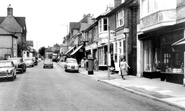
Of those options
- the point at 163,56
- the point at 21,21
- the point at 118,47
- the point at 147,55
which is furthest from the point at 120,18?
the point at 21,21

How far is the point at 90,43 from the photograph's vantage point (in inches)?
1560

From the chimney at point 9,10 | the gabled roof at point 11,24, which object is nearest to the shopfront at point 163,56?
the gabled roof at point 11,24

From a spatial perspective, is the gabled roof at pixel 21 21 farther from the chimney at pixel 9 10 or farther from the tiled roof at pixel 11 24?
the chimney at pixel 9 10

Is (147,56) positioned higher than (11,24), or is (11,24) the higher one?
(11,24)

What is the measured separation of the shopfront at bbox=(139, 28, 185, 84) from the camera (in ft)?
49.0

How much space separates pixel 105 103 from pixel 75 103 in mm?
1144

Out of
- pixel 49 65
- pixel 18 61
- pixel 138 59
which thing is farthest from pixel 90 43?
pixel 138 59

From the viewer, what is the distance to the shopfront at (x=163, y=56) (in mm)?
14945

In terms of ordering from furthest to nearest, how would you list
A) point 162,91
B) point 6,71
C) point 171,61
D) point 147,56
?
point 147,56, point 6,71, point 171,61, point 162,91

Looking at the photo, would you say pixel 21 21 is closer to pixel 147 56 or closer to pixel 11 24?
pixel 11 24

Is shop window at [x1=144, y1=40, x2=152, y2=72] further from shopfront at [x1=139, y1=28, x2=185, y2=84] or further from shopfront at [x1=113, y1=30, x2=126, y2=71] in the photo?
shopfront at [x1=113, y1=30, x2=126, y2=71]

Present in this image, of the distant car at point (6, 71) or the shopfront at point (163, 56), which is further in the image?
the distant car at point (6, 71)

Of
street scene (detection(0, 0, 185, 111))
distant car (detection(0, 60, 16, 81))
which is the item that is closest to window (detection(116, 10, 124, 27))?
street scene (detection(0, 0, 185, 111))

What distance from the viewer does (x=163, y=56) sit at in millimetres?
17062
